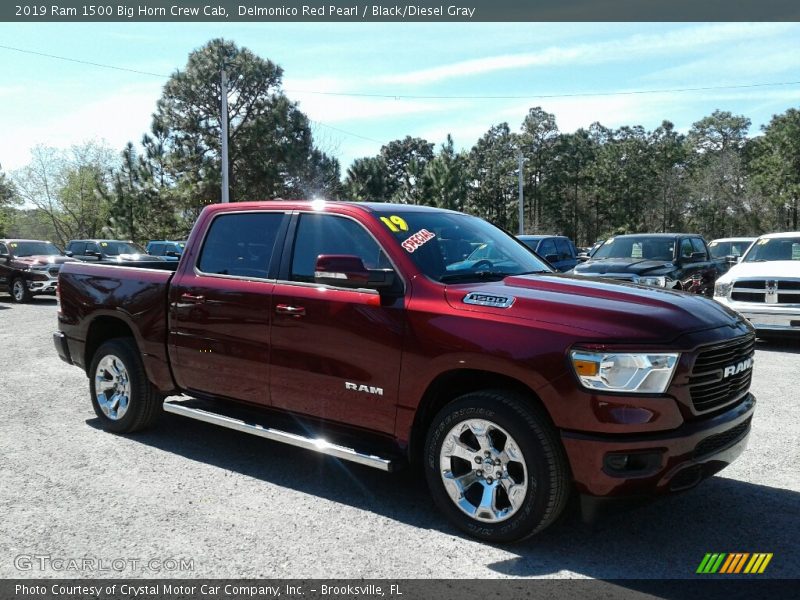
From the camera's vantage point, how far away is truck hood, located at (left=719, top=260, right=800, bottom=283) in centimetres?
992

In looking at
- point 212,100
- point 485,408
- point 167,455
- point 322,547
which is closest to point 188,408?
point 167,455

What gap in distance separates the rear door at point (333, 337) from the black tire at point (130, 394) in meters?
1.59

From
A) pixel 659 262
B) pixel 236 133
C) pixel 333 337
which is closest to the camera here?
pixel 333 337

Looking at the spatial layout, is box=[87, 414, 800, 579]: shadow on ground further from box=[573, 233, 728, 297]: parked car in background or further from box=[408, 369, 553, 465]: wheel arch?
box=[573, 233, 728, 297]: parked car in background

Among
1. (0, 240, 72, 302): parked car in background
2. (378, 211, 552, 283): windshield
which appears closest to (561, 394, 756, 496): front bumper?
(378, 211, 552, 283): windshield

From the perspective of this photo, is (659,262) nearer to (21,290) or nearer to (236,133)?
(21,290)

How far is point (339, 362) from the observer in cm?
410

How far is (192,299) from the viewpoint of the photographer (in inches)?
196

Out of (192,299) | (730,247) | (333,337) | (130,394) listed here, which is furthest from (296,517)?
(730,247)

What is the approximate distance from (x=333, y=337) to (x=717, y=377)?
7.26 feet

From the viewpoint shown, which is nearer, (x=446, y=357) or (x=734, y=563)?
(x=734, y=563)

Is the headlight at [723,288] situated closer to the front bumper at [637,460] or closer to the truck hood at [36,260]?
the front bumper at [637,460]

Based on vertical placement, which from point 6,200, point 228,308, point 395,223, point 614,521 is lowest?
point 614,521

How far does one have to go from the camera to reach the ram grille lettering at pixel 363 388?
395 centimetres
